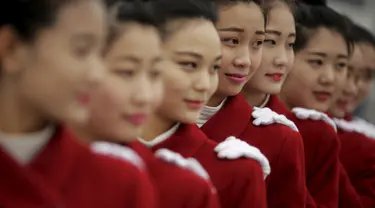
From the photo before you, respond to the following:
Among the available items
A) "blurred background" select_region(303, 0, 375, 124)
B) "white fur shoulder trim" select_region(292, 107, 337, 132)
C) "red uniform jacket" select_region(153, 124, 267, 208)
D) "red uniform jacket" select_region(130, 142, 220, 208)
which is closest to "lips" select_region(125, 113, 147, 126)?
"red uniform jacket" select_region(130, 142, 220, 208)

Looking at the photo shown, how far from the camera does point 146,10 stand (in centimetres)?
126

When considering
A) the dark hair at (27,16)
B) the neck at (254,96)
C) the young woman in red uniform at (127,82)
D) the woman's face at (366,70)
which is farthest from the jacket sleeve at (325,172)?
the dark hair at (27,16)

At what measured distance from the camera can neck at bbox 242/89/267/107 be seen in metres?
1.85

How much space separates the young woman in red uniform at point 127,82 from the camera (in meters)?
1.18

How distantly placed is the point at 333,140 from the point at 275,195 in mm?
328

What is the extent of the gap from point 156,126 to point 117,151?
8.7 inches

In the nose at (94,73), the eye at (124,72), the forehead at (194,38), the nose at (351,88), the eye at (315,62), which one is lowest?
the nose at (351,88)

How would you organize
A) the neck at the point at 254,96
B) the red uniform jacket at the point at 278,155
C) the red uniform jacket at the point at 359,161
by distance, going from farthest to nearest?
the red uniform jacket at the point at 359,161
the neck at the point at 254,96
the red uniform jacket at the point at 278,155

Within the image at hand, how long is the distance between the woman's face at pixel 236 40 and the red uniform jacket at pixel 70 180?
47 cm

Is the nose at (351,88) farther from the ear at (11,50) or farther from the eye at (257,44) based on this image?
the ear at (11,50)

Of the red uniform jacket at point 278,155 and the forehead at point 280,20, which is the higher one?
Answer: the forehead at point 280,20

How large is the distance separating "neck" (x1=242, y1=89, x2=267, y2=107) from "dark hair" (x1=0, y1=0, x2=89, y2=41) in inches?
34.9

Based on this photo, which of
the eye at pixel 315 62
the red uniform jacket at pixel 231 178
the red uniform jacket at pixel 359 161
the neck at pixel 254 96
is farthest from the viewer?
the red uniform jacket at pixel 359 161

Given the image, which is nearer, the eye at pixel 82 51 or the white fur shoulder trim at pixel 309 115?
the eye at pixel 82 51
